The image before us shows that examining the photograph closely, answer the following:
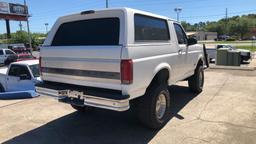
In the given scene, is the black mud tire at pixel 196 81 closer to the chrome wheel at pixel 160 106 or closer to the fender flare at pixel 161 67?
the fender flare at pixel 161 67

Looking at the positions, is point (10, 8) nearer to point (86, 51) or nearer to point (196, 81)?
point (196, 81)

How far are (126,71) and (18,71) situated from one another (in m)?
6.14

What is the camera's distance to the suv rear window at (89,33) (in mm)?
4426

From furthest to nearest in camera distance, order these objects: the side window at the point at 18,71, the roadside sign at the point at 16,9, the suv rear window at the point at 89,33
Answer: the roadside sign at the point at 16,9, the side window at the point at 18,71, the suv rear window at the point at 89,33

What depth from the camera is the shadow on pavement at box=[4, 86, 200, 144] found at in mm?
4629

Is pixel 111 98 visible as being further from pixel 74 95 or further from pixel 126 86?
pixel 74 95

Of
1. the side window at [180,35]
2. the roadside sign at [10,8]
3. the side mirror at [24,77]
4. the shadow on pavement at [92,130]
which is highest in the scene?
the roadside sign at [10,8]

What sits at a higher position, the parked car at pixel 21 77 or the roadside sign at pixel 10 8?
the roadside sign at pixel 10 8

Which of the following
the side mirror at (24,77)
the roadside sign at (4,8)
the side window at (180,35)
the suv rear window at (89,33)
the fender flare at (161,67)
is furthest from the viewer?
the roadside sign at (4,8)

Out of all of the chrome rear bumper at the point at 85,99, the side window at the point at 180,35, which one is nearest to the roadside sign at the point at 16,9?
the side window at the point at 180,35

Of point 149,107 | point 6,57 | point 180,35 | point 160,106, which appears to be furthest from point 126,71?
point 6,57

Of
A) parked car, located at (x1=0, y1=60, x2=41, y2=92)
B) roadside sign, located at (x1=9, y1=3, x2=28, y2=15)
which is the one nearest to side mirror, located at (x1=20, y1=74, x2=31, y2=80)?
parked car, located at (x1=0, y1=60, x2=41, y2=92)

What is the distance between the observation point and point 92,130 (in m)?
5.09

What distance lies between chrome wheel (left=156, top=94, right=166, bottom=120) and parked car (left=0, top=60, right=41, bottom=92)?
179 inches
